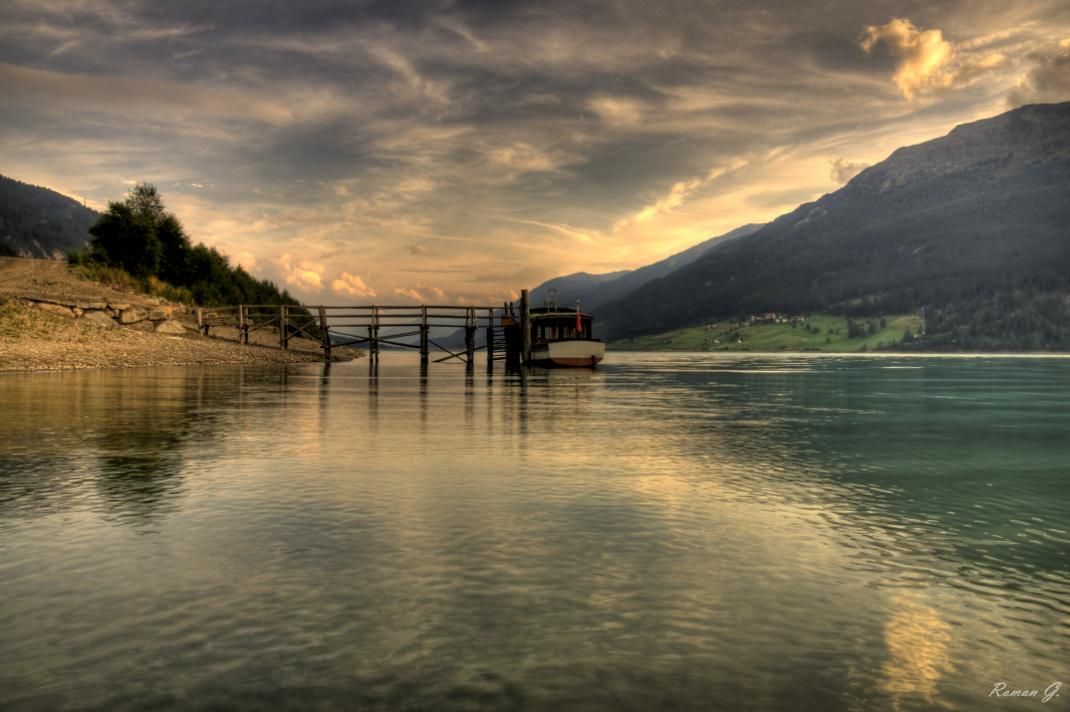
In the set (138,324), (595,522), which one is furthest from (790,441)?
(138,324)

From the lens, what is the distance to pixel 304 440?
77.2 feet

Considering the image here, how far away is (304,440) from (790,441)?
14.5 meters

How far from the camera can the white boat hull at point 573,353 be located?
85500 millimetres

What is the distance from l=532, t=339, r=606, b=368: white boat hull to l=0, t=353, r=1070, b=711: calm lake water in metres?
62.0

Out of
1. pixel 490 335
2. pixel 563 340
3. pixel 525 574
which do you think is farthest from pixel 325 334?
pixel 525 574

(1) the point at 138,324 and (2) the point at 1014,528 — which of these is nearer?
(2) the point at 1014,528

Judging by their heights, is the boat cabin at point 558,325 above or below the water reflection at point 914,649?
above

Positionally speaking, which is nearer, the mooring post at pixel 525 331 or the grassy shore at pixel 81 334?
the grassy shore at pixel 81 334

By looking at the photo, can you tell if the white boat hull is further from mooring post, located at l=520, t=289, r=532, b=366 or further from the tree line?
the tree line

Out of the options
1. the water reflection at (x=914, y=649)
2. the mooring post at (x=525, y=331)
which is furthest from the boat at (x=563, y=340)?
the water reflection at (x=914, y=649)

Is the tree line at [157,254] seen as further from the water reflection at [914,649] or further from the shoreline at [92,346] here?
the water reflection at [914,649]

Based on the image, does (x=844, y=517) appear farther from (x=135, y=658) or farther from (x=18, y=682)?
(x=18, y=682)

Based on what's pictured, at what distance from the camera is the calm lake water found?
6715 millimetres

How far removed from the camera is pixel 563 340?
8538cm
